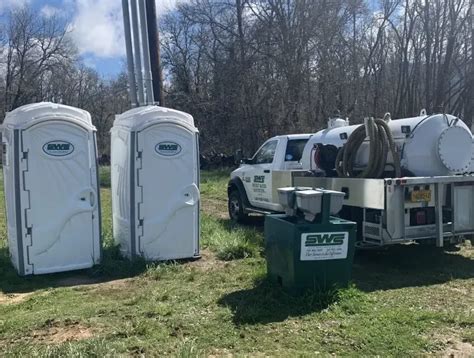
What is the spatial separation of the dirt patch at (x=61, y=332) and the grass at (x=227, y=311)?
0.03 feet

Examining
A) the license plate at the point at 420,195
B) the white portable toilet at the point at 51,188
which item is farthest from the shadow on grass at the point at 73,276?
the license plate at the point at 420,195

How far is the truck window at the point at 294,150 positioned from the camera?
11.6 metres

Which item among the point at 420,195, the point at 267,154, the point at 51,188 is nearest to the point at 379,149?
the point at 420,195

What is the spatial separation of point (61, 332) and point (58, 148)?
10.7 ft

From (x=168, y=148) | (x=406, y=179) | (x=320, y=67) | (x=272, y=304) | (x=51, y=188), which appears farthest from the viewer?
(x=320, y=67)

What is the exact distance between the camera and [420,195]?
305 inches

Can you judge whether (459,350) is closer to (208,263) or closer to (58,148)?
(208,263)

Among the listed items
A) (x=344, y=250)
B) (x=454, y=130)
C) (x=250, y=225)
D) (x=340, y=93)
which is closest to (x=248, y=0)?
(x=340, y=93)

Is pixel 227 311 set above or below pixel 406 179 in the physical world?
below

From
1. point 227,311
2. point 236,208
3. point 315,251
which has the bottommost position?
point 227,311

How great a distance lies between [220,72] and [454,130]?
27410mm

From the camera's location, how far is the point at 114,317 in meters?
5.70

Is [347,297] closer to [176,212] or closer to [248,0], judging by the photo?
[176,212]

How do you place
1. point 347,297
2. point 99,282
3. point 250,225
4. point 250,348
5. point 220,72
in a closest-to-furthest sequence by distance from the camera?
point 250,348 < point 347,297 < point 99,282 < point 250,225 < point 220,72
